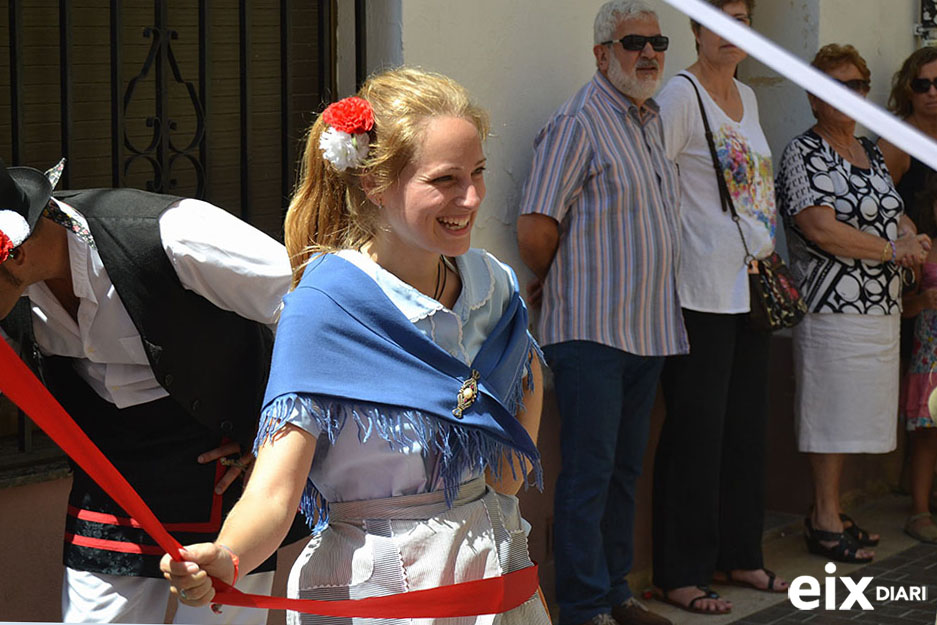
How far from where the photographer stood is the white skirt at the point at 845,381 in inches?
240

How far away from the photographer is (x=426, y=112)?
2488mm

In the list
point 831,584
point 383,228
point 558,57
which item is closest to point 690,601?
point 831,584

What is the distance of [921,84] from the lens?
6.77 m

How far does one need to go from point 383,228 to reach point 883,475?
5519 mm

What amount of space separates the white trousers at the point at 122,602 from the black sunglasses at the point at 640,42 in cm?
264

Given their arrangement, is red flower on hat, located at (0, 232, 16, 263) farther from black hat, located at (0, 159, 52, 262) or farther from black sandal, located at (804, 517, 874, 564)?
black sandal, located at (804, 517, 874, 564)

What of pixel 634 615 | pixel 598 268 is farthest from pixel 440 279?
pixel 634 615

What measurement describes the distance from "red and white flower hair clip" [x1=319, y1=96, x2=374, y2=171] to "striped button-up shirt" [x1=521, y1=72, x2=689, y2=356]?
7.89 ft

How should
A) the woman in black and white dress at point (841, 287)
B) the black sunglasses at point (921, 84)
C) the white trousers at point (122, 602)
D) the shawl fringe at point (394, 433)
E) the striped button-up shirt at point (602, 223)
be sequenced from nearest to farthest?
the shawl fringe at point (394, 433), the white trousers at point (122, 602), the striped button-up shirt at point (602, 223), the woman in black and white dress at point (841, 287), the black sunglasses at point (921, 84)

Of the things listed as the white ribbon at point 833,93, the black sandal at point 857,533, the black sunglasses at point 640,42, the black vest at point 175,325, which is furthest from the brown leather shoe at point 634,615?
the white ribbon at point 833,93

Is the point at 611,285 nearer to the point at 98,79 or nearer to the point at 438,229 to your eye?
the point at 98,79

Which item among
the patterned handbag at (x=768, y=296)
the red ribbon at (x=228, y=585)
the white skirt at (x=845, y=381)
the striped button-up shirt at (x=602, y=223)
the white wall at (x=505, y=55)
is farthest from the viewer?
the white skirt at (x=845, y=381)

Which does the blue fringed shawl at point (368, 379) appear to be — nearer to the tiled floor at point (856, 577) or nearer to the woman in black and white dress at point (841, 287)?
the tiled floor at point (856, 577)

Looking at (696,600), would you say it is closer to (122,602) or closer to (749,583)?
(749,583)
